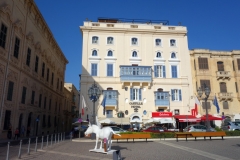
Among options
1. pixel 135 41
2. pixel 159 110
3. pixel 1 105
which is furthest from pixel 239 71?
pixel 1 105

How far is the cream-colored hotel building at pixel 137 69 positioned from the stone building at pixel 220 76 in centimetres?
238

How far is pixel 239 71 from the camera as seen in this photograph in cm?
3641

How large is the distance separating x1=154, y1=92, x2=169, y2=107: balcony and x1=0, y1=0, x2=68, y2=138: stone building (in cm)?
1792

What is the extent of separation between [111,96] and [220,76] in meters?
19.7

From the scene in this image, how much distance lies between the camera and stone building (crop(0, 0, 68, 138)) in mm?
20438

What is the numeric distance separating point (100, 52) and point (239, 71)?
24.9 meters

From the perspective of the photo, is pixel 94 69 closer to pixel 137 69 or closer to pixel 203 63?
pixel 137 69

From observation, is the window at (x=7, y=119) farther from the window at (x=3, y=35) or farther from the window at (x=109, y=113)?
the window at (x=109, y=113)

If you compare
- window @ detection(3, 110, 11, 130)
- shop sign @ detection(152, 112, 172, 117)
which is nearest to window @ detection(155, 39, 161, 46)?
shop sign @ detection(152, 112, 172, 117)

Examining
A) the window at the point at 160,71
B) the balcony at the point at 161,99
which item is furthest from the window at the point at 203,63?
the balcony at the point at 161,99

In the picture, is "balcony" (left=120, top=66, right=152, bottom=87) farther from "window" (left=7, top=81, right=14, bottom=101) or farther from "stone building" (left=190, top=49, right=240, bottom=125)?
"window" (left=7, top=81, right=14, bottom=101)

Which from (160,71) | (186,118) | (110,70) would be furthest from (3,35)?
(186,118)

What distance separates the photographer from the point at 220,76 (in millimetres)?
36000

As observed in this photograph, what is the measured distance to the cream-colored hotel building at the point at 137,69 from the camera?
3231 centimetres
